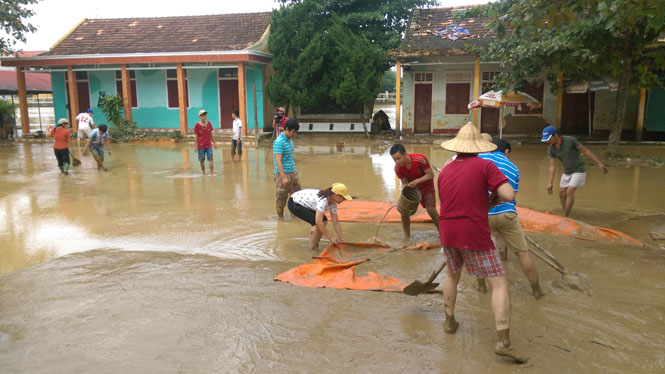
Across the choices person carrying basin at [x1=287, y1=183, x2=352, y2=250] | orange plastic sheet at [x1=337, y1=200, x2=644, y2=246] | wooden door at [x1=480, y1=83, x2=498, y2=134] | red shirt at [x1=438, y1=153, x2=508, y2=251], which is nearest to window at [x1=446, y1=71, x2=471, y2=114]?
wooden door at [x1=480, y1=83, x2=498, y2=134]

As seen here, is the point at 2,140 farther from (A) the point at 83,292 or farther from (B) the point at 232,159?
(A) the point at 83,292

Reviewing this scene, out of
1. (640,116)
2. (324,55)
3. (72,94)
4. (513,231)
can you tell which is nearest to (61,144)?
(72,94)

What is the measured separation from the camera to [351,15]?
66.8 ft

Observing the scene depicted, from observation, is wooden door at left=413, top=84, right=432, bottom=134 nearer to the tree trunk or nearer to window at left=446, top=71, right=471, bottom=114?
window at left=446, top=71, right=471, bottom=114

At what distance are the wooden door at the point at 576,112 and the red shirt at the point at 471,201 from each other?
57.6 feet

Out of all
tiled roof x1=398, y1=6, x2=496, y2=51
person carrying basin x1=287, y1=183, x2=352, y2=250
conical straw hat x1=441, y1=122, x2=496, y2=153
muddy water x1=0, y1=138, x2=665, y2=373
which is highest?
tiled roof x1=398, y1=6, x2=496, y2=51

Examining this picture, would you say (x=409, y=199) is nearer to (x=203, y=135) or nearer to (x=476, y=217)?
(x=476, y=217)

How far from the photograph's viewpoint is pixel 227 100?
2175cm

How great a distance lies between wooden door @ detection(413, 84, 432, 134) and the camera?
66.6 ft

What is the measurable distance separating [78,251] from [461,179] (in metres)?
4.99

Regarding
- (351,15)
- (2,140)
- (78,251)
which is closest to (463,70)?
(351,15)

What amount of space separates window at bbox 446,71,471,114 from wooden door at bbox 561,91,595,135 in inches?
139

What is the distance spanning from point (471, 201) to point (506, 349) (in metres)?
1.04

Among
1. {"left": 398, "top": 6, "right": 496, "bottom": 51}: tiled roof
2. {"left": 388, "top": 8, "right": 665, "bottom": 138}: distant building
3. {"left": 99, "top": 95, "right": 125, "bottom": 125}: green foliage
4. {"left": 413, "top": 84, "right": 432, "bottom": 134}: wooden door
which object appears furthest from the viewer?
{"left": 99, "top": 95, "right": 125, "bottom": 125}: green foliage
